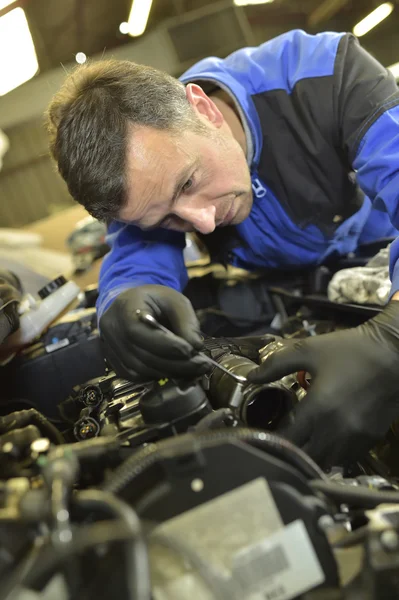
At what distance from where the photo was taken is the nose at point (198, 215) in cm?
106

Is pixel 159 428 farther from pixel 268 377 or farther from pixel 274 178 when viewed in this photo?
pixel 274 178

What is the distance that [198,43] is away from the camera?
210 inches

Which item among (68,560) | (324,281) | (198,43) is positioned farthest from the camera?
(198,43)

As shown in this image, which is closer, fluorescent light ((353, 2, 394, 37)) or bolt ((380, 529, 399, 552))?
bolt ((380, 529, 399, 552))

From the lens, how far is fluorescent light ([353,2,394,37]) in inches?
190

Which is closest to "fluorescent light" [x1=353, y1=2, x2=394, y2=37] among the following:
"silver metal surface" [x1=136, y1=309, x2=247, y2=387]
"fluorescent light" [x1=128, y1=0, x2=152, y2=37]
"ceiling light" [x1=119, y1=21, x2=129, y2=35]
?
"fluorescent light" [x1=128, y1=0, x2=152, y2=37]

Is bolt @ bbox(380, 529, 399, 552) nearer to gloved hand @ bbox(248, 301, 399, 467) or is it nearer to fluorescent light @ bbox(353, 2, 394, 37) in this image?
gloved hand @ bbox(248, 301, 399, 467)

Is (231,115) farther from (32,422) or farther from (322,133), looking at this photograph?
(32,422)

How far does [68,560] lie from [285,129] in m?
1.18

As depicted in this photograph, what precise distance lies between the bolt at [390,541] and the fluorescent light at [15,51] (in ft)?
13.8

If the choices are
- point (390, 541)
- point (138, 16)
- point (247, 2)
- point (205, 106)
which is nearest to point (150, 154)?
point (205, 106)

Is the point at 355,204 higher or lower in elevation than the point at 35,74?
lower

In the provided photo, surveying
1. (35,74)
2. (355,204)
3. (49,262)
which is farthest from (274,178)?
(35,74)

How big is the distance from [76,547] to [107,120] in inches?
32.4
